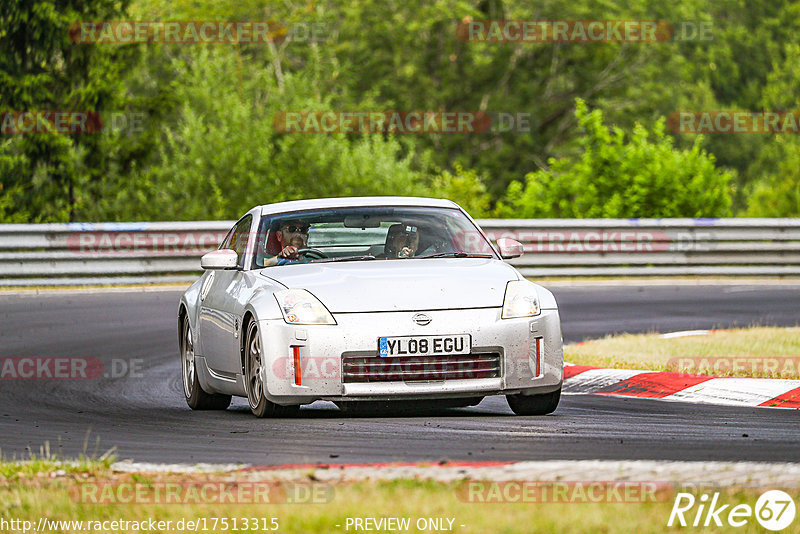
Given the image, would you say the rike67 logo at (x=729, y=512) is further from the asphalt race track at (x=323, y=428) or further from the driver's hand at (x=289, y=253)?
the driver's hand at (x=289, y=253)

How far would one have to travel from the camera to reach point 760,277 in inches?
872

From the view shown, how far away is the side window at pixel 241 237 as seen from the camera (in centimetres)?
962

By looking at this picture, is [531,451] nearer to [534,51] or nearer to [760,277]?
[760,277]

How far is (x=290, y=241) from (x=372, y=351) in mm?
1663

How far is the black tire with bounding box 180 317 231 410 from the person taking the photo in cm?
970

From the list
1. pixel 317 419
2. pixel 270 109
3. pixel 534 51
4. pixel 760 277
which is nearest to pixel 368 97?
pixel 534 51

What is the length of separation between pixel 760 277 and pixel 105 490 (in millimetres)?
17888

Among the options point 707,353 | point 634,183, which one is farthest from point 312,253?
point 634,183

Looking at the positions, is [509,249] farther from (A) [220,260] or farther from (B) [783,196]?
(B) [783,196]

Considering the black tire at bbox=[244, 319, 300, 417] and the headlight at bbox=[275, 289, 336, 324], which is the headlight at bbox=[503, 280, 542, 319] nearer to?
the headlight at bbox=[275, 289, 336, 324]

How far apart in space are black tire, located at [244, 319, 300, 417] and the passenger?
1.23 meters

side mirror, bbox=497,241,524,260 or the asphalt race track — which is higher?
side mirror, bbox=497,241,524,260

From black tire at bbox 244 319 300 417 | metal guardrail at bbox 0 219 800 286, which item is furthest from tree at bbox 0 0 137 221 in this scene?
black tire at bbox 244 319 300 417

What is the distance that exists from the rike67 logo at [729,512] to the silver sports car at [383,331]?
3000 millimetres
